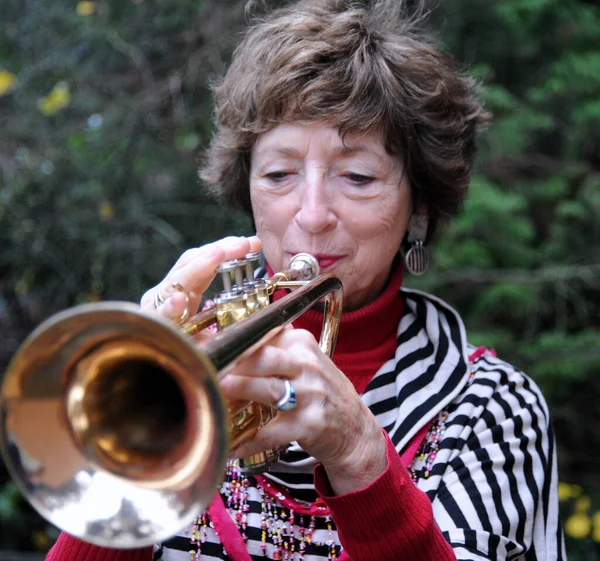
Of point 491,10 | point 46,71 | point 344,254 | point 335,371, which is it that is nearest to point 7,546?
point 46,71

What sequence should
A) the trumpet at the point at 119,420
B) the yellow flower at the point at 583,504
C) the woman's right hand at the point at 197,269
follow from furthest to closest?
1. the yellow flower at the point at 583,504
2. the woman's right hand at the point at 197,269
3. the trumpet at the point at 119,420

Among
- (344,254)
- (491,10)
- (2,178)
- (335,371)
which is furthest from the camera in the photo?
(491,10)

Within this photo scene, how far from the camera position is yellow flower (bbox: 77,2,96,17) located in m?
3.09

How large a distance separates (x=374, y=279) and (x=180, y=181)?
1.62 metres

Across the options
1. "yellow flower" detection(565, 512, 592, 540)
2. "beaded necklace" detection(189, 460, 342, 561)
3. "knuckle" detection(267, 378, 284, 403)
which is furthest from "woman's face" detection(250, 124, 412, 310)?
"yellow flower" detection(565, 512, 592, 540)

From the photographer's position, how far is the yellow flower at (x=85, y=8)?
10.1 feet

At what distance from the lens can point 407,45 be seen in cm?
175

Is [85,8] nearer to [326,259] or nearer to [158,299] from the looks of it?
[326,259]

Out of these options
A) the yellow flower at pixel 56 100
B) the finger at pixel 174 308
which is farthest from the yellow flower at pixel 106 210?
the finger at pixel 174 308

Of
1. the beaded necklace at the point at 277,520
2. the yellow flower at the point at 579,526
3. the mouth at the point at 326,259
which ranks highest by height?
the mouth at the point at 326,259

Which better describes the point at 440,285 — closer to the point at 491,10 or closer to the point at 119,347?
the point at 491,10

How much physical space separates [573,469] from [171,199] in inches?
86.9

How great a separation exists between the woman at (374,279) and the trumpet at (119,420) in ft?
0.71

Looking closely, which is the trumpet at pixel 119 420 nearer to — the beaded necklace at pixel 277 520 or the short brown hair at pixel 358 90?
the beaded necklace at pixel 277 520
